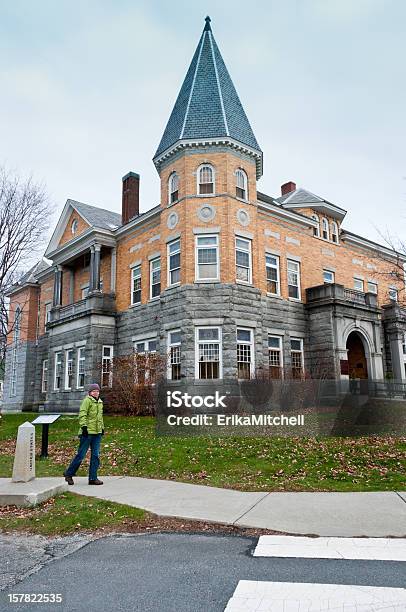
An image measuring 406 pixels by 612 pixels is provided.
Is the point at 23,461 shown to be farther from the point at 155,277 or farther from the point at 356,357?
the point at 356,357

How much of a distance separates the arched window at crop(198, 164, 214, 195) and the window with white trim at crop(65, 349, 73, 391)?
1219 cm

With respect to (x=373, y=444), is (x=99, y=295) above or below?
above

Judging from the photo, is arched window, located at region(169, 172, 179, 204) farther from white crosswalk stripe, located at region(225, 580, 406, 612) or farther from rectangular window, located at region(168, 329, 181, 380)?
white crosswalk stripe, located at region(225, 580, 406, 612)

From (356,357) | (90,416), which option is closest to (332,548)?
(90,416)

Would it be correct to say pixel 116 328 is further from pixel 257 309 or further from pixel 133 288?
pixel 257 309

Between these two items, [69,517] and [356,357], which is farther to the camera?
[356,357]

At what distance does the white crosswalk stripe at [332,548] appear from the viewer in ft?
17.5

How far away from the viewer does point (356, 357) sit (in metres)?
29.6

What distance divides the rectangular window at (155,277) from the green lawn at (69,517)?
17743mm

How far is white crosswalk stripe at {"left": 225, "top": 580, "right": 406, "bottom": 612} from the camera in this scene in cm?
398

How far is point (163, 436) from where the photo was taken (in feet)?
48.0

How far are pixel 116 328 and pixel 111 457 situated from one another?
16.0 meters

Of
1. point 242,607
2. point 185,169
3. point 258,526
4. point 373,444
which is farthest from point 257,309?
point 242,607

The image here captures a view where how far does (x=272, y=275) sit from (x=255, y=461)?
1573 cm
